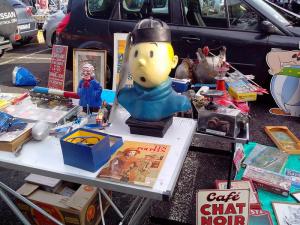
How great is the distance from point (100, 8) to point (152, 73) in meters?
2.83

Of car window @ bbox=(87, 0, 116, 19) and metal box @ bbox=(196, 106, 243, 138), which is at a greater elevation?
car window @ bbox=(87, 0, 116, 19)

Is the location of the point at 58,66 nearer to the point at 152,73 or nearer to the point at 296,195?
the point at 152,73

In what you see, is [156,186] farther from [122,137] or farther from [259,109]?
[259,109]

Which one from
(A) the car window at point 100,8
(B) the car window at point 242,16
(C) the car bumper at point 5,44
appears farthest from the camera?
(C) the car bumper at point 5,44

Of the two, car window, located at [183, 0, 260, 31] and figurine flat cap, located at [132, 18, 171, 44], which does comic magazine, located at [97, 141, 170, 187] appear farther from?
A: car window, located at [183, 0, 260, 31]

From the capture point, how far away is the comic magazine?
1.25 meters

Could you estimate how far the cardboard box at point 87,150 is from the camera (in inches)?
50.8

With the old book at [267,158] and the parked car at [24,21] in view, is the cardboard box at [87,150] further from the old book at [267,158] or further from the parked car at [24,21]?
the parked car at [24,21]

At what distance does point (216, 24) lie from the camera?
12.3 feet

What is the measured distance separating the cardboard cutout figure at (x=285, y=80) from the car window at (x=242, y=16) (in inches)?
16.4

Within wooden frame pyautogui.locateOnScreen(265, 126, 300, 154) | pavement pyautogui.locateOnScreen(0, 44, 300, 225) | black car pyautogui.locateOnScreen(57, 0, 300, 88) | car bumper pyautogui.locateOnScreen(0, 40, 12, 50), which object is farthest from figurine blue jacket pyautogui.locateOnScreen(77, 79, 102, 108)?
car bumper pyautogui.locateOnScreen(0, 40, 12, 50)

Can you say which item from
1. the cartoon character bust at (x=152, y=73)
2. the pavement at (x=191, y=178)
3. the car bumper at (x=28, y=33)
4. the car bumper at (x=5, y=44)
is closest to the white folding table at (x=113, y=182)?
the cartoon character bust at (x=152, y=73)

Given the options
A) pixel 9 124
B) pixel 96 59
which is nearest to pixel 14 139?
pixel 9 124

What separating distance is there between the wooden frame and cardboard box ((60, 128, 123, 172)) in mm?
2103
